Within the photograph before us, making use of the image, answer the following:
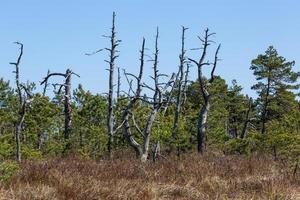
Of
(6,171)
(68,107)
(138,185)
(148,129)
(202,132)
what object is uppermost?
(68,107)

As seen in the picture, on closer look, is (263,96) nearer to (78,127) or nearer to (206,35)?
(206,35)

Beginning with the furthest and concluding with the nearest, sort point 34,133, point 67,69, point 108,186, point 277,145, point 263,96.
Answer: point 263,96 < point 67,69 < point 34,133 < point 277,145 < point 108,186

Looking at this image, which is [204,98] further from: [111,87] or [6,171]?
[6,171]

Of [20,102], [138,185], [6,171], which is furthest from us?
[20,102]

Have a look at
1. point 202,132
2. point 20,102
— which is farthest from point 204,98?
point 20,102

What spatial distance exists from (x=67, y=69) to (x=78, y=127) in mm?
2791

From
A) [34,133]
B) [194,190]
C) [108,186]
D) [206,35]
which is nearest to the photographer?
[108,186]

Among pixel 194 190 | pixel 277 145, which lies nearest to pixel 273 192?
pixel 194 190

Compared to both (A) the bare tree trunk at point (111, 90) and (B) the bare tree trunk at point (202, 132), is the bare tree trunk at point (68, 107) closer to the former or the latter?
(A) the bare tree trunk at point (111, 90)

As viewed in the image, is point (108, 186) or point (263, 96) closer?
point (108, 186)

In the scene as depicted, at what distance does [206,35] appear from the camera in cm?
2630

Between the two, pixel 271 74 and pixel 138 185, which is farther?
pixel 271 74

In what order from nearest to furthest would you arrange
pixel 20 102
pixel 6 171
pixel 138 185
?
1. pixel 6 171
2. pixel 138 185
3. pixel 20 102

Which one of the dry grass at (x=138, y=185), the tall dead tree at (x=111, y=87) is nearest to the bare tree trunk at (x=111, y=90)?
the tall dead tree at (x=111, y=87)
